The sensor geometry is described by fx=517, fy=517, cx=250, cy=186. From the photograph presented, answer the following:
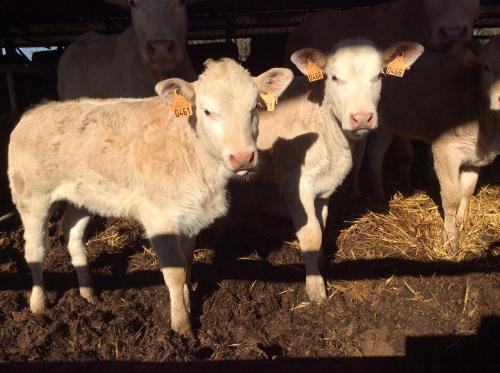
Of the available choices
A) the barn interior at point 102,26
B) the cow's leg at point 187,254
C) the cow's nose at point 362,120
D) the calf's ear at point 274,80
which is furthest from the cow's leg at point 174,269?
the barn interior at point 102,26

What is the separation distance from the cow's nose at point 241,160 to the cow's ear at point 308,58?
1370mm

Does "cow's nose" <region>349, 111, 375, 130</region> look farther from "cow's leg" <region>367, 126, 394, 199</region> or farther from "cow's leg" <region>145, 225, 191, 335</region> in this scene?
"cow's leg" <region>367, 126, 394, 199</region>

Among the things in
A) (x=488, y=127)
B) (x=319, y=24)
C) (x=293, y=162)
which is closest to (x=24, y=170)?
(x=293, y=162)

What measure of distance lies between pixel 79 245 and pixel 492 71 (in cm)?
406

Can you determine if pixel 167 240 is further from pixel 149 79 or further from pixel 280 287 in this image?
pixel 149 79

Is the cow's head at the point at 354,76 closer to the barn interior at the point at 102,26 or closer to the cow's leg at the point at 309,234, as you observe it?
the cow's leg at the point at 309,234

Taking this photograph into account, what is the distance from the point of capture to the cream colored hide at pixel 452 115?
488cm

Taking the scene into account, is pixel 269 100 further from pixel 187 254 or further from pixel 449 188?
pixel 449 188

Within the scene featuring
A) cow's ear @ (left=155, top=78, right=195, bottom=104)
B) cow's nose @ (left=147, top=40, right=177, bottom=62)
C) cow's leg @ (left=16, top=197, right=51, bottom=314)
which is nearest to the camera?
cow's ear @ (left=155, top=78, right=195, bottom=104)

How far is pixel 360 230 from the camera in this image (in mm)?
5633

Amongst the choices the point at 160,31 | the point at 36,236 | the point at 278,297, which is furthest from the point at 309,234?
the point at 160,31

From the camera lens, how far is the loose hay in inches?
204

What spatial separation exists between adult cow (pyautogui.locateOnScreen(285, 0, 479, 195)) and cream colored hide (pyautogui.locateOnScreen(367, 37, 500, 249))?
0.50m

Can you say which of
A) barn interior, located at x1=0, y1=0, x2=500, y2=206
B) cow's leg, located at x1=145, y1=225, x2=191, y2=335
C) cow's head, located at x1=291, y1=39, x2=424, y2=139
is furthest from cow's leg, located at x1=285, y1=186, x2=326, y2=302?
barn interior, located at x1=0, y1=0, x2=500, y2=206
